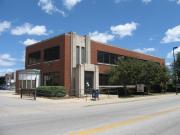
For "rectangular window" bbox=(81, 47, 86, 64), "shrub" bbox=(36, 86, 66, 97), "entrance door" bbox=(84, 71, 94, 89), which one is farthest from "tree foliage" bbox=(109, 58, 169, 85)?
"shrub" bbox=(36, 86, 66, 97)

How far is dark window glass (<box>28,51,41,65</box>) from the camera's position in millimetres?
46750

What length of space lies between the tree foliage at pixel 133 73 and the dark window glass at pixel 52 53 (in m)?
8.14

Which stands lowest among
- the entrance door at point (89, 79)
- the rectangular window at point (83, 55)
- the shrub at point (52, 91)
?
the shrub at point (52, 91)

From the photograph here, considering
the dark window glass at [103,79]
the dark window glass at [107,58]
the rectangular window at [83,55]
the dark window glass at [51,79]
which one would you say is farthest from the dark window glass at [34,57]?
the dark window glass at [107,58]

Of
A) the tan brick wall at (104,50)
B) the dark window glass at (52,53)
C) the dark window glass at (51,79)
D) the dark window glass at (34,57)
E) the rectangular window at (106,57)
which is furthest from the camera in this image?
the rectangular window at (106,57)

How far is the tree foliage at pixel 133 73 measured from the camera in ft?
135

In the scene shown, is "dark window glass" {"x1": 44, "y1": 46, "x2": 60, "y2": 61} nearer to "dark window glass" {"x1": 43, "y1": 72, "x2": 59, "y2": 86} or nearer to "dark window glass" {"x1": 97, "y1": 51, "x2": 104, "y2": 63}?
"dark window glass" {"x1": 43, "y1": 72, "x2": 59, "y2": 86}

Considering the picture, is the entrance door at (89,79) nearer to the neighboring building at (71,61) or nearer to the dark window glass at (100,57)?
the neighboring building at (71,61)

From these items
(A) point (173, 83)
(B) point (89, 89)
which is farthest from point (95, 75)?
(A) point (173, 83)

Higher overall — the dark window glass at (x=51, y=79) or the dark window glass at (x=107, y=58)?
the dark window glass at (x=107, y=58)

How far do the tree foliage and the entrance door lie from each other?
2.88m

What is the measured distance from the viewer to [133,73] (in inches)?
1628

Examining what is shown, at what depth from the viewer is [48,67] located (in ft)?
142

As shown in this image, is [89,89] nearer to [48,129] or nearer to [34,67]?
[34,67]
